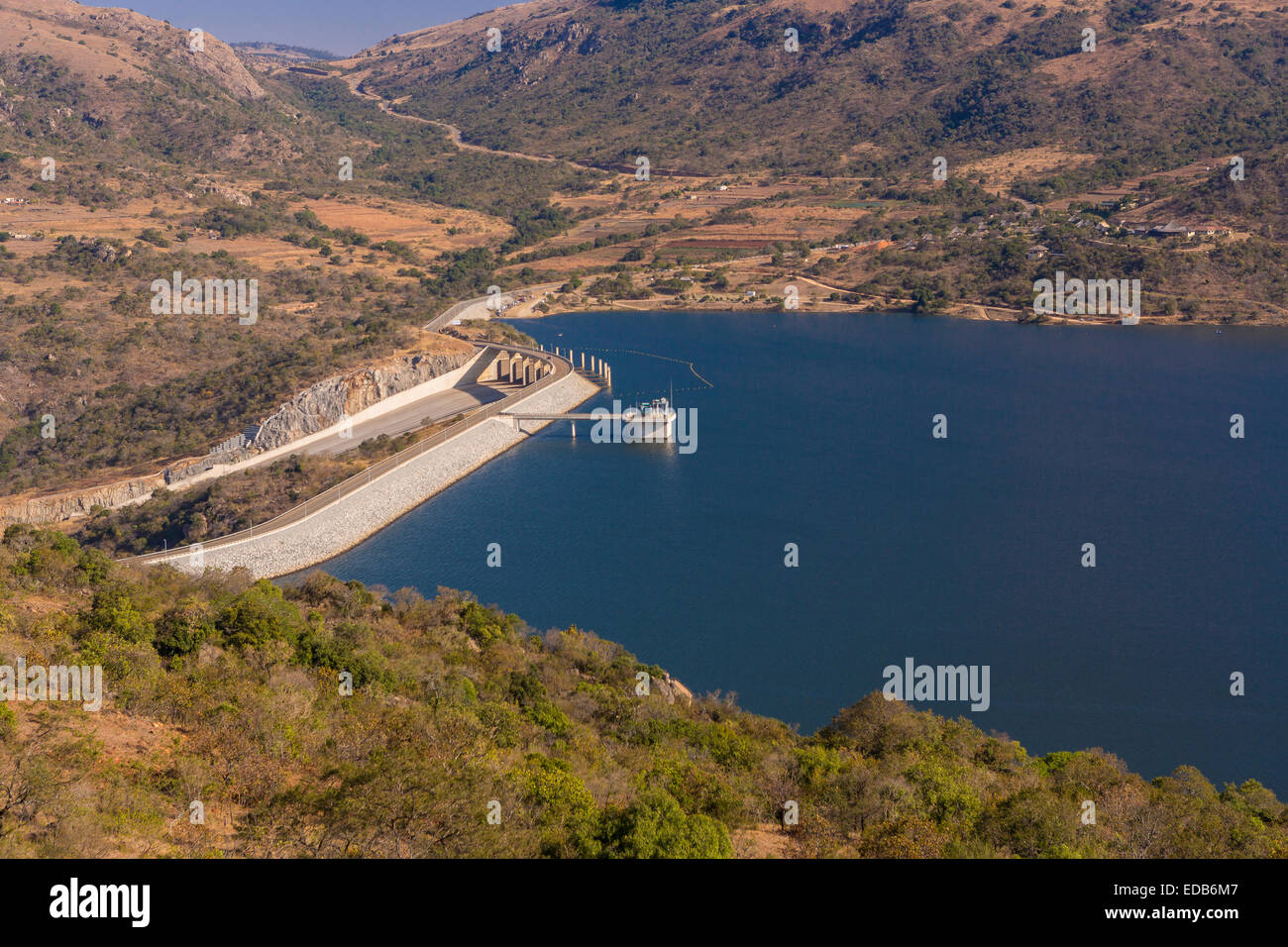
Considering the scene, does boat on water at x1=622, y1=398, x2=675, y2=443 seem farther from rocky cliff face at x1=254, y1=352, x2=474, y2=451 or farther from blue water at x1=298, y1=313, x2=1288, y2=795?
rocky cliff face at x1=254, y1=352, x2=474, y2=451

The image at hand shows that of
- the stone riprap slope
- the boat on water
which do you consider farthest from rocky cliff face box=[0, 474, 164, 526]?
the boat on water

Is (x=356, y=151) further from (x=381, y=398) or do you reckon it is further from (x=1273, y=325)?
(x=1273, y=325)

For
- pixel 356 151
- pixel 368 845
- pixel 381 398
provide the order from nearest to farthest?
pixel 368 845
pixel 381 398
pixel 356 151

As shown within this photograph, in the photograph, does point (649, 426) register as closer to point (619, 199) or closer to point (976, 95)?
point (619, 199)

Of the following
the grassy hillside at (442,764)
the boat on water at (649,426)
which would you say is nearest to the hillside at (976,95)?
the boat on water at (649,426)

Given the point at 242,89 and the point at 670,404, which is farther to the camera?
the point at 242,89

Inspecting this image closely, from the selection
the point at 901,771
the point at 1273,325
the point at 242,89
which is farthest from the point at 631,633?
the point at 242,89
